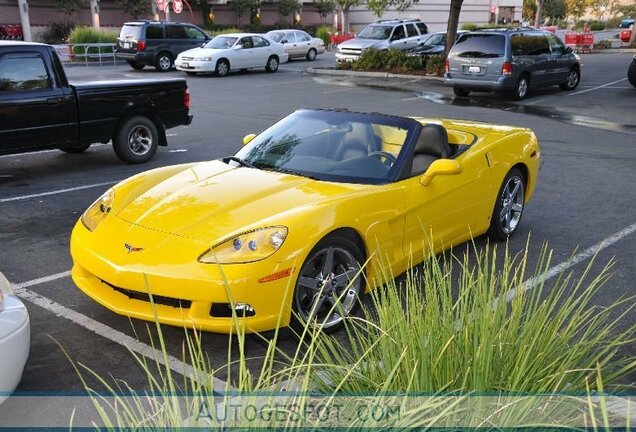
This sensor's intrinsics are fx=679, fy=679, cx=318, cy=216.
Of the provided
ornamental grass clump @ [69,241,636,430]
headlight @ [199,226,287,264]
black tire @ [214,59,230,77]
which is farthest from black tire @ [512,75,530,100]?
ornamental grass clump @ [69,241,636,430]

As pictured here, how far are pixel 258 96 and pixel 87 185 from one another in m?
10.7

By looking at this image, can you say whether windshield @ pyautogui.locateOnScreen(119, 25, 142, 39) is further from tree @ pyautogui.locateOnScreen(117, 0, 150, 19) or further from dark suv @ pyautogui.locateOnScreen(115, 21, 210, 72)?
tree @ pyautogui.locateOnScreen(117, 0, 150, 19)

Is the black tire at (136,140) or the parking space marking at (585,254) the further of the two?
the black tire at (136,140)

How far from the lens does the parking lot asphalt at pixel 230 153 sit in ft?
14.2

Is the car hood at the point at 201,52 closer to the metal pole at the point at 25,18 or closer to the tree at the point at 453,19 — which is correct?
the tree at the point at 453,19

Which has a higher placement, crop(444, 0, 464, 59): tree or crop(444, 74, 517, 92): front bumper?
crop(444, 0, 464, 59): tree

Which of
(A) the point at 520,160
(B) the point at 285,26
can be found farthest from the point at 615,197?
(B) the point at 285,26

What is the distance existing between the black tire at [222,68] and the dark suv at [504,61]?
974 centimetres

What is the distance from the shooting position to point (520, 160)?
20.8ft

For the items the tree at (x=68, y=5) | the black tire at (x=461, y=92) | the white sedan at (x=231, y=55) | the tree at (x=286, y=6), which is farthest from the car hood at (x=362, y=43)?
the tree at (x=286, y=6)

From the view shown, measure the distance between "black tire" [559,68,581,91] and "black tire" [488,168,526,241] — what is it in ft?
48.8

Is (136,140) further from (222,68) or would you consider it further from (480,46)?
(222,68)

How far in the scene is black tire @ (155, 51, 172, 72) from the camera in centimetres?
2648

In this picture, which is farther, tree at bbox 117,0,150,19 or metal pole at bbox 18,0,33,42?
tree at bbox 117,0,150,19
